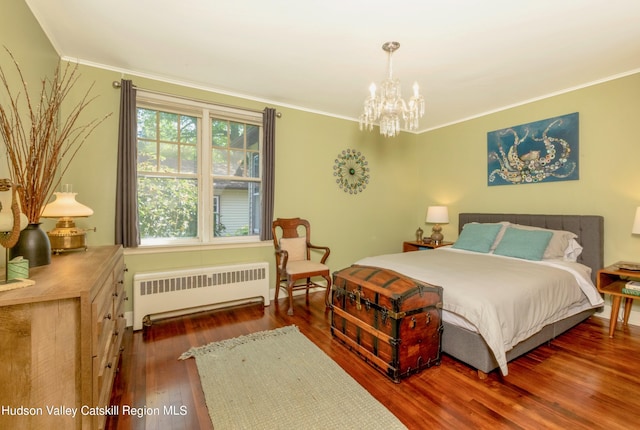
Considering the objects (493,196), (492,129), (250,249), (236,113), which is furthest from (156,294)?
(492,129)

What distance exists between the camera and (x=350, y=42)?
7.66 feet

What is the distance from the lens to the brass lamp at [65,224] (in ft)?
6.00

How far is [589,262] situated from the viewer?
300 cm

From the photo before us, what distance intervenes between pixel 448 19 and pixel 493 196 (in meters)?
2.69

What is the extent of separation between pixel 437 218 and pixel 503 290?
2.31m

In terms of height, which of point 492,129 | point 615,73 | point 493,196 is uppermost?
point 615,73

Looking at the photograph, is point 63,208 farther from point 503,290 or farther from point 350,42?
point 503,290

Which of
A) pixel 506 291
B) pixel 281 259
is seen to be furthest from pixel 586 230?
pixel 281 259

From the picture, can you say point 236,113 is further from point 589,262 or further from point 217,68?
point 589,262

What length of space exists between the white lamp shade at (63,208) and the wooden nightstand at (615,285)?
4333 mm

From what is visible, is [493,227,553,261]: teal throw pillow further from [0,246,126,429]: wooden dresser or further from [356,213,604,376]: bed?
[0,246,126,429]: wooden dresser

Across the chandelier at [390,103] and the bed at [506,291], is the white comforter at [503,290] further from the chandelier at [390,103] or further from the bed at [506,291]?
the chandelier at [390,103]

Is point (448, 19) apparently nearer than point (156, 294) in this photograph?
Yes

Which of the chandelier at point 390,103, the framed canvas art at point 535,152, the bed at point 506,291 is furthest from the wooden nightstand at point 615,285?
the chandelier at point 390,103
